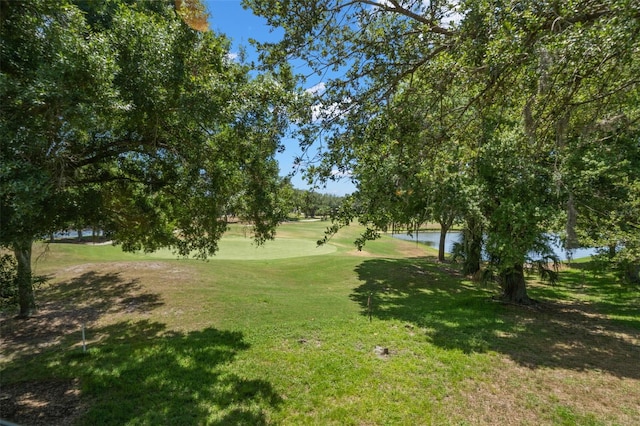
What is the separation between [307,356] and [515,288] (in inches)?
352

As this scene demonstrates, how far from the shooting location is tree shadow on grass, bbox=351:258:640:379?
7109 mm

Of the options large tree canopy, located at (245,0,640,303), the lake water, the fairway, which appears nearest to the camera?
large tree canopy, located at (245,0,640,303)

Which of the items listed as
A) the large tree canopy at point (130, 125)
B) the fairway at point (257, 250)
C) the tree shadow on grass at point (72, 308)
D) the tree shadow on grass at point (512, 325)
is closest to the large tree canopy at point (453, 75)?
the large tree canopy at point (130, 125)

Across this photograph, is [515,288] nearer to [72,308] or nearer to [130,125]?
[130,125]

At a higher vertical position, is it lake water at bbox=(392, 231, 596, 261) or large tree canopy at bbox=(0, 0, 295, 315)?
large tree canopy at bbox=(0, 0, 295, 315)

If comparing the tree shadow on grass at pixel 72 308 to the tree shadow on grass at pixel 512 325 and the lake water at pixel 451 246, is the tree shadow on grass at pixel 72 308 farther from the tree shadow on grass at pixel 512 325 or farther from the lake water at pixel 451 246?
the lake water at pixel 451 246

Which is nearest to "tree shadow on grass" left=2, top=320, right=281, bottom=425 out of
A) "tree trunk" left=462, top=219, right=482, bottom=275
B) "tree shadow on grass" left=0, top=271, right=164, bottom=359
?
"tree shadow on grass" left=0, top=271, right=164, bottom=359

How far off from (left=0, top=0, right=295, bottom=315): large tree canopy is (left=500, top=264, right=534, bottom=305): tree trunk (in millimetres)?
8990

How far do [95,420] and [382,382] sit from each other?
4453 mm

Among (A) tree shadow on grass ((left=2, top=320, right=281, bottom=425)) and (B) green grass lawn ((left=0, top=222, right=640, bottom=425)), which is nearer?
(A) tree shadow on grass ((left=2, top=320, right=281, bottom=425))

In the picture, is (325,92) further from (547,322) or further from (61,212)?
(547,322)

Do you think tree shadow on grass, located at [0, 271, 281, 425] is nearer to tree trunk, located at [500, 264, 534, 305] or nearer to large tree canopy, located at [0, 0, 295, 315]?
large tree canopy, located at [0, 0, 295, 315]

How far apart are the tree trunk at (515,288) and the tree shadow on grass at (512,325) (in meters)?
0.60

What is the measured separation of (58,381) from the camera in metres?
5.77
